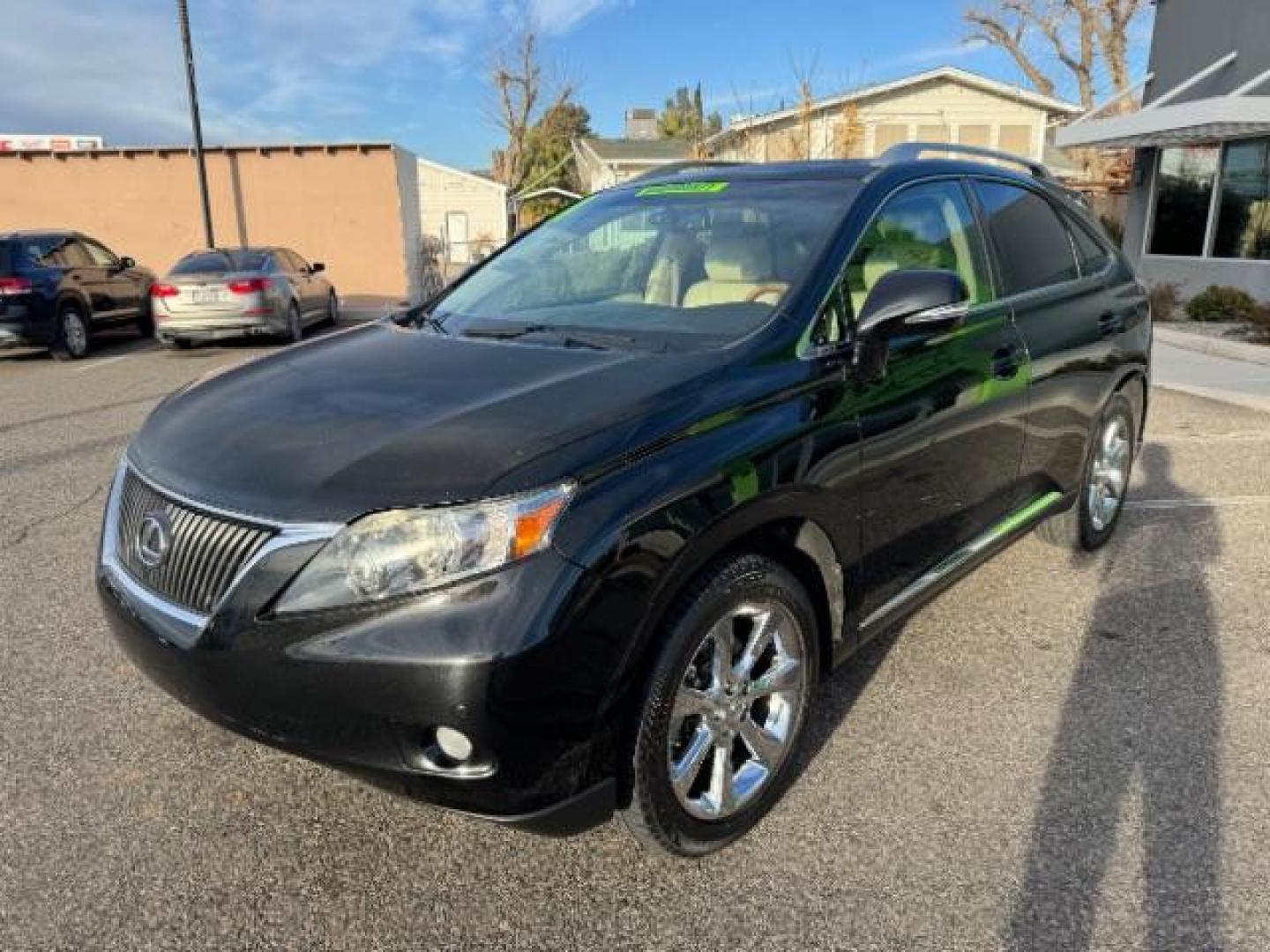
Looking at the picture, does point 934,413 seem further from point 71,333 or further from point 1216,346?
point 71,333

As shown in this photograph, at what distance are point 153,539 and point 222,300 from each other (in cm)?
1116

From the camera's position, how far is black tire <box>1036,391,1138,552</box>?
431cm

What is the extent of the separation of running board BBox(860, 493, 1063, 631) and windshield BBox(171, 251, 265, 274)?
38.3 feet

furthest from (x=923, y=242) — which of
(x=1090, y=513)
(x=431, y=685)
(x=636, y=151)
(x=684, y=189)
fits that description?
(x=636, y=151)

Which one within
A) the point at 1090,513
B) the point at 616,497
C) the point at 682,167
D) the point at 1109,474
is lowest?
the point at 1090,513

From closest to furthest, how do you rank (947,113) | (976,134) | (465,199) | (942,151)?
(942,151) → (947,113) → (976,134) → (465,199)

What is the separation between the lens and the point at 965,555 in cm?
338

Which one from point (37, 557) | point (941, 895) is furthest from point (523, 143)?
point (941, 895)

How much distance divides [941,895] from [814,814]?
41cm

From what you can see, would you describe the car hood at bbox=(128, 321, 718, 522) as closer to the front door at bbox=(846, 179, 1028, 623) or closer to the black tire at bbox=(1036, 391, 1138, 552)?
the front door at bbox=(846, 179, 1028, 623)

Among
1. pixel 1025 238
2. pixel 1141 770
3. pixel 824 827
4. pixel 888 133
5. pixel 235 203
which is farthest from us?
pixel 888 133

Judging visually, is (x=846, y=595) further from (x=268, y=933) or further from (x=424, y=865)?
(x=268, y=933)

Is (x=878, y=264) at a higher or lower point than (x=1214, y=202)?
lower

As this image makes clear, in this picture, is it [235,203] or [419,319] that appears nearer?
[419,319]
